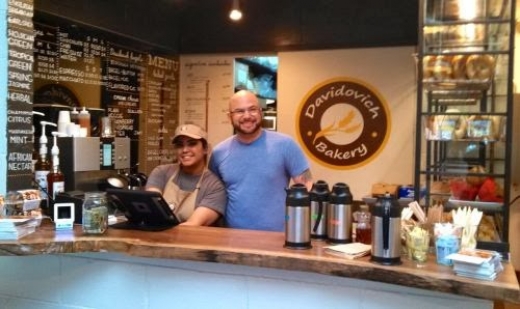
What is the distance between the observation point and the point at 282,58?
500 centimetres

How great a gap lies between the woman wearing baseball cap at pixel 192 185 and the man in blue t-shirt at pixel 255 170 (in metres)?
0.12

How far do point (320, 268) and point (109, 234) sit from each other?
845 millimetres

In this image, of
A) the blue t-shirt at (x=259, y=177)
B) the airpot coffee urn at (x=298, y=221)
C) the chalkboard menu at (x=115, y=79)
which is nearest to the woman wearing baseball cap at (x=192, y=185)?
the blue t-shirt at (x=259, y=177)

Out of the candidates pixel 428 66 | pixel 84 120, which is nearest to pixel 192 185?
pixel 84 120

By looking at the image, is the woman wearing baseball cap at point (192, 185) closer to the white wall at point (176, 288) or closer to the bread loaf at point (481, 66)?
the white wall at point (176, 288)

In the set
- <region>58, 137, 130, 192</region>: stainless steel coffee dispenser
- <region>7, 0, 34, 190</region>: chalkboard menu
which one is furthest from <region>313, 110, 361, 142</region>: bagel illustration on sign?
<region>7, 0, 34, 190</region>: chalkboard menu

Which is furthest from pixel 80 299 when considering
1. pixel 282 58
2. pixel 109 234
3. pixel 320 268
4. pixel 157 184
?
pixel 282 58

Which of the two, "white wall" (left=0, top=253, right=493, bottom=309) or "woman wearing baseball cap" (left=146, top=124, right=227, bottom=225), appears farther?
"woman wearing baseball cap" (left=146, top=124, right=227, bottom=225)

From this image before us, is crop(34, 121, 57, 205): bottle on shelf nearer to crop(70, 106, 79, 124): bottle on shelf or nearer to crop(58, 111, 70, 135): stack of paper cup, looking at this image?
crop(58, 111, 70, 135): stack of paper cup

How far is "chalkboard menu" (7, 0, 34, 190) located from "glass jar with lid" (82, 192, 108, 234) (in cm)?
50

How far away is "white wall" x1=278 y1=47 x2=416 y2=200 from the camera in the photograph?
463 centimetres

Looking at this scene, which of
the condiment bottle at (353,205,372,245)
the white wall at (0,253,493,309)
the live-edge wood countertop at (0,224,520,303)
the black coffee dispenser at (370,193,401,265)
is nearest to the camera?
the live-edge wood countertop at (0,224,520,303)

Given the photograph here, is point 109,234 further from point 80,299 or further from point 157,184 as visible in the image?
point 157,184

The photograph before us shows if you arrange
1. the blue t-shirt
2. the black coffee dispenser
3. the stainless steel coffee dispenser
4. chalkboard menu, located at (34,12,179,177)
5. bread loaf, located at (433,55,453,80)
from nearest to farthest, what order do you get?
the black coffee dispenser → bread loaf, located at (433,55,453,80) → the blue t-shirt → the stainless steel coffee dispenser → chalkboard menu, located at (34,12,179,177)
